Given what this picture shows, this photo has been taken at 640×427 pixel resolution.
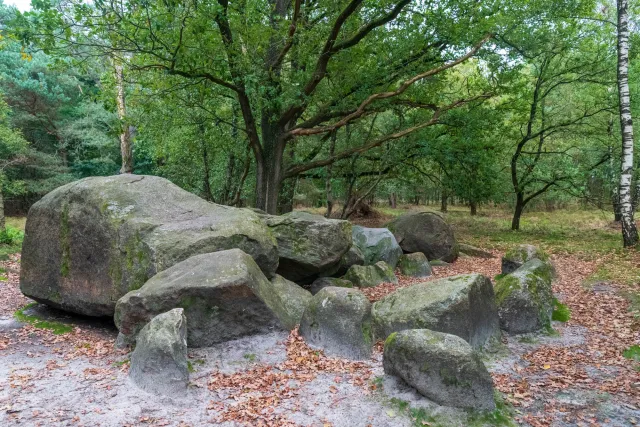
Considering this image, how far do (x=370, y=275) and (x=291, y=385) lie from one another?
5594mm

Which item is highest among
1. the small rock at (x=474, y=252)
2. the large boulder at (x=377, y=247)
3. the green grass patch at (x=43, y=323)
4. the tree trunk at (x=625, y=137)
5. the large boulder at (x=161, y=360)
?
the tree trunk at (x=625, y=137)

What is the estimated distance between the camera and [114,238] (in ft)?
25.8

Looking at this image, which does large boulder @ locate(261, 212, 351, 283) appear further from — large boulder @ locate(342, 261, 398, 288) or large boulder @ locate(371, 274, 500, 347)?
large boulder @ locate(371, 274, 500, 347)

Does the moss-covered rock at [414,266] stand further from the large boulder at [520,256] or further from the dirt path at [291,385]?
the dirt path at [291,385]

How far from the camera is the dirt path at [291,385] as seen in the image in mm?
4984

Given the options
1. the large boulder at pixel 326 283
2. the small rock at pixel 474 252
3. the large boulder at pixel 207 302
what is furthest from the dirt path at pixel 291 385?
the small rock at pixel 474 252

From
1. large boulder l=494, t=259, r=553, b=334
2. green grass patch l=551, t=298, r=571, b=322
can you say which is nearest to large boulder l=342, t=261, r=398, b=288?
large boulder l=494, t=259, r=553, b=334

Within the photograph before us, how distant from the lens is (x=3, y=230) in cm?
1541

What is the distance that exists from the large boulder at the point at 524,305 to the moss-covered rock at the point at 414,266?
4.33m

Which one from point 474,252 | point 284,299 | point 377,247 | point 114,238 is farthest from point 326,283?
point 474,252

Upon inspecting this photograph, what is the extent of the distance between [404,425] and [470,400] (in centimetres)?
86

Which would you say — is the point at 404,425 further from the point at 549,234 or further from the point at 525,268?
the point at 549,234

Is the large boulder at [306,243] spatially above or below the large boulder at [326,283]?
above

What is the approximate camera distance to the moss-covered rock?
40.9 ft
